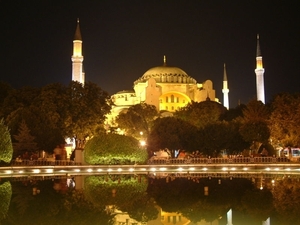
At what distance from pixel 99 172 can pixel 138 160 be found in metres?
4.83

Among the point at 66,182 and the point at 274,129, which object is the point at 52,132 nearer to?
the point at 66,182

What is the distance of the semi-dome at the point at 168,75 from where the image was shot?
6888cm

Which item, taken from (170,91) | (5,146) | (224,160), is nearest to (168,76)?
(170,91)

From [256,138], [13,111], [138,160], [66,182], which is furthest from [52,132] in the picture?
[256,138]

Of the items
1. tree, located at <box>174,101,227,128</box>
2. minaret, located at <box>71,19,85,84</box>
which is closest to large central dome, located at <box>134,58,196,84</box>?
minaret, located at <box>71,19,85,84</box>

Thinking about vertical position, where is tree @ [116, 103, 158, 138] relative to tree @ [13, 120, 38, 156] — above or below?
above

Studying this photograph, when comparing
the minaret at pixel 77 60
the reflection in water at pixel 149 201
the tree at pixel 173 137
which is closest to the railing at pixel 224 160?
the tree at pixel 173 137

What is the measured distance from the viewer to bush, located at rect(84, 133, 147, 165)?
29.5 metres

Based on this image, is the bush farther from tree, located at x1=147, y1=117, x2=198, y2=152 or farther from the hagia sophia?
the hagia sophia

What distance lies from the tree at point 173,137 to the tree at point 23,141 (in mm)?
9759

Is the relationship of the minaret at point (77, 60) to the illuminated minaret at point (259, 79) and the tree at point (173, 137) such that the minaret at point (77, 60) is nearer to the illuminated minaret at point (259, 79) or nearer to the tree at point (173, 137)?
the tree at point (173, 137)

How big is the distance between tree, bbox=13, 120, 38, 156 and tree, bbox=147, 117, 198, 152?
9.76 meters

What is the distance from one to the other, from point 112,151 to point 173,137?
7.51m

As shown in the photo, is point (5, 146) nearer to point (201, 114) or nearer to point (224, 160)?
point (224, 160)
